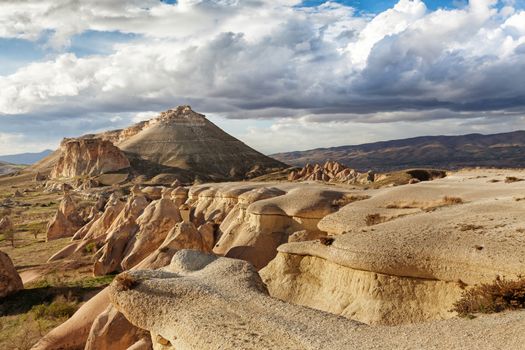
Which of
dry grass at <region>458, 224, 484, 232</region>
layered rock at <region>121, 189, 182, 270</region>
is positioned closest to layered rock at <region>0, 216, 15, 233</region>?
layered rock at <region>121, 189, 182, 270</region>

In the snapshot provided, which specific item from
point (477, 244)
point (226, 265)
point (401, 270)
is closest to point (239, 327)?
point (226, 265)

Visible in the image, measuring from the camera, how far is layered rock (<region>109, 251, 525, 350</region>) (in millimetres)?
7254

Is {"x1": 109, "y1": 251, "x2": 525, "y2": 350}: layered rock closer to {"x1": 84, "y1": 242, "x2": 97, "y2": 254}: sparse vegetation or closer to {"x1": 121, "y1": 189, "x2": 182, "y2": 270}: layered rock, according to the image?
{"x1": 121, "y1": 189, "x2": 182, "y2": 270}: layered rock

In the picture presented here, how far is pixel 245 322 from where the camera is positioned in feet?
28.1

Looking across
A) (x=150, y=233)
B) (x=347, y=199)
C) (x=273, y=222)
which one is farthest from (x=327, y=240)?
(x=150, y=233)

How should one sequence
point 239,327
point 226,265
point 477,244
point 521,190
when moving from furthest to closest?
point 521,190 < point 226,265 < point 477,244 < point 239,327

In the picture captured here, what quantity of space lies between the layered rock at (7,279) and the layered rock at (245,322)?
14.6m

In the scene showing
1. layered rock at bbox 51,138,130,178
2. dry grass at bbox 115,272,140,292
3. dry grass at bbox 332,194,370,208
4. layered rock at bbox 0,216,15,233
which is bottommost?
layered rock at bbox 0,216,15,233

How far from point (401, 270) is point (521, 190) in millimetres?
8578

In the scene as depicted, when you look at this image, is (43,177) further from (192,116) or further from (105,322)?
(105,322)

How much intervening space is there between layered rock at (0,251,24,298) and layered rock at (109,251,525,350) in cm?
1461

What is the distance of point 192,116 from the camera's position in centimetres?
14950

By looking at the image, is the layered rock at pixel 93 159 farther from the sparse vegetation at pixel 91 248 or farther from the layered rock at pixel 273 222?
the layered rock at pixel 273 222

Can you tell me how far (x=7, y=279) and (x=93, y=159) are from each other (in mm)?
89334
